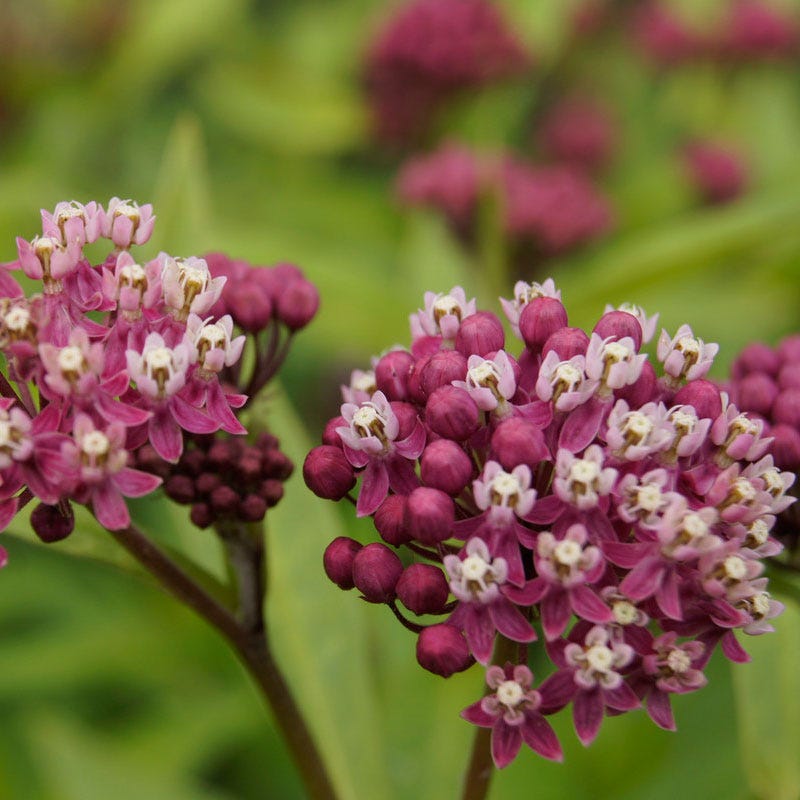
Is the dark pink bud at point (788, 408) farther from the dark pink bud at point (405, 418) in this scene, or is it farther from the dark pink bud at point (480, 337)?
the dark pink bud at point (405, 418)

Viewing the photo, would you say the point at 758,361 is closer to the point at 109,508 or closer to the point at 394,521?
the point at 394,521

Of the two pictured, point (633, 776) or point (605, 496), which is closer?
point (605, 496)

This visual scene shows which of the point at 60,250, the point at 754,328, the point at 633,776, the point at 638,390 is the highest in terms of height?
the point at 60,250

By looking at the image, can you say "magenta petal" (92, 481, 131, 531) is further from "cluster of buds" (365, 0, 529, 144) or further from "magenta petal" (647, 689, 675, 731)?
"cluster of buds" (365, 0, 529, 144)

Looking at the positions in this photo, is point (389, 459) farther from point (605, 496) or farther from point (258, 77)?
point (258, 77)

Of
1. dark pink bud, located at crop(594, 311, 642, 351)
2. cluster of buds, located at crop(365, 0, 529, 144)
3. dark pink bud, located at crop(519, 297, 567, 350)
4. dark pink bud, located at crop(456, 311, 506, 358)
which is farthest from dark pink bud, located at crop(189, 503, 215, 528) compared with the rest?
cluster of buds, located at crop(365, 0, 529, 144)

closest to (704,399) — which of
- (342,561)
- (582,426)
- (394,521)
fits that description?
(582,426)

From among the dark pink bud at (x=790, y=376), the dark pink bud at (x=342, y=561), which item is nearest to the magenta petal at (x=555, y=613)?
the dark pink bud at (x=342, y=561)

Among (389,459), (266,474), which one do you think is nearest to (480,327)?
(389,459)
